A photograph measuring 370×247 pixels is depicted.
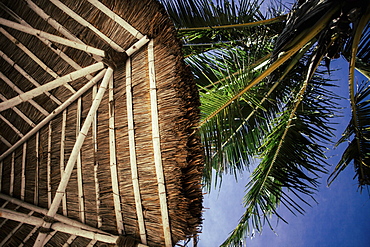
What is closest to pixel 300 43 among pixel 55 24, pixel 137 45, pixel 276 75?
pixel 276 75

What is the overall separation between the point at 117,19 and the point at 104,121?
2.18 feet

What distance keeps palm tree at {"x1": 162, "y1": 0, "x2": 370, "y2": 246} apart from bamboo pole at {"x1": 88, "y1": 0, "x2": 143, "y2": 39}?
0.57m

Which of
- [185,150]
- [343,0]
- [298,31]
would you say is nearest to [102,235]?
[185,150]

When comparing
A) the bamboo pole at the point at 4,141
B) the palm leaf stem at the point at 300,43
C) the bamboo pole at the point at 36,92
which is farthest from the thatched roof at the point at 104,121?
the palm leaf stem at the point at 300,43

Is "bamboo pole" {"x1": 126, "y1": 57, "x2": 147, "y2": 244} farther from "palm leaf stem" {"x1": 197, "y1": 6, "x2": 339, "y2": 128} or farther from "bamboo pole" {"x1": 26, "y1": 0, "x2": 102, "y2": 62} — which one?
"palm leaf stem" {"x1": 197, "y1": 6, "x2": 339, "y2": 128}

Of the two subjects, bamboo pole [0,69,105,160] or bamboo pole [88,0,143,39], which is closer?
bamboo pole [88,0,143,39]

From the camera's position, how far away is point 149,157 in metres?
1.84

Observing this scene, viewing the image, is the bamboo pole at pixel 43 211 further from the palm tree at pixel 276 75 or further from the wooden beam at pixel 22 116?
the palm tree at pixel 276 75

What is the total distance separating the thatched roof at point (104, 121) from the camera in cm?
175

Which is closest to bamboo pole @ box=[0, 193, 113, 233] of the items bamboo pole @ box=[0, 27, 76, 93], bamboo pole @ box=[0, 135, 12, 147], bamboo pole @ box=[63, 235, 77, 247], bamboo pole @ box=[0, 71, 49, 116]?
bamboo pole @ box=[63, 235, 77, 247]

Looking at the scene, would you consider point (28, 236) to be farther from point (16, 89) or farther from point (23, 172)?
point (16, 89)

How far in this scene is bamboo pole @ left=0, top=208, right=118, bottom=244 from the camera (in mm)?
1919

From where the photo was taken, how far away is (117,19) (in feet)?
6.07

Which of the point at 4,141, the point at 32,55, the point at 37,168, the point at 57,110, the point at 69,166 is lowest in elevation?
the point at 69,166
